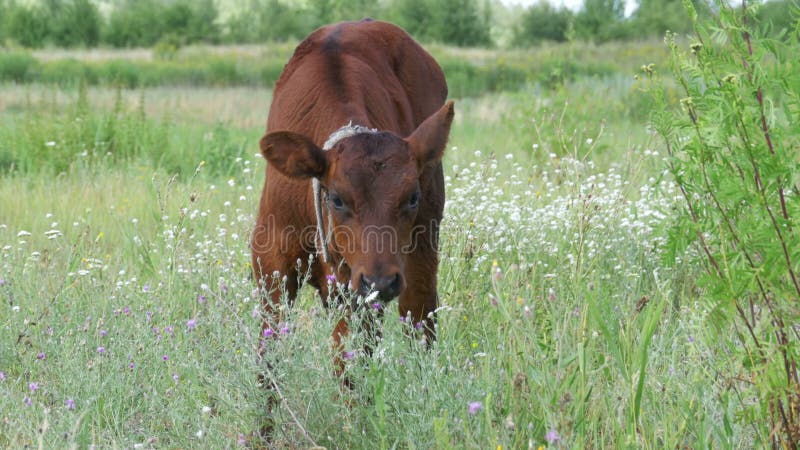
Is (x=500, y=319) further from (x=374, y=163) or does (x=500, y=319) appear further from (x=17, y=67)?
(x=17, y=67)

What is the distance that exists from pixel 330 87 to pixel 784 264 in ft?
7.41

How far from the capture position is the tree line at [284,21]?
2789 centimetres

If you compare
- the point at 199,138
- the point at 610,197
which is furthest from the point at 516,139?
the point at 610,197

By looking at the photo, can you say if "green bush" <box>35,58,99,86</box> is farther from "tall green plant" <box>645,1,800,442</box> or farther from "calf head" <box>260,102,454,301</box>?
"tall green plant" <box>645,1,800,442</box>

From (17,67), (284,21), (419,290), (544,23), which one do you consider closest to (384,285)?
(419,290)

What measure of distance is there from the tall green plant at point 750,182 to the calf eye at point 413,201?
1157 mm

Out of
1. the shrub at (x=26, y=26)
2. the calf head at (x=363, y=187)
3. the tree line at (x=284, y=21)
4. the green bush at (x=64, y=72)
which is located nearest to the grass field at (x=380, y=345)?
the calf head at (x=363, y=187)

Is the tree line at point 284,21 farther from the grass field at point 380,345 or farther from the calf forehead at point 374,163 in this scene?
the calf forehead at point 374,163

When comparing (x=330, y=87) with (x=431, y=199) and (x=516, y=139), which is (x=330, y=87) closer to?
(x=431, y=199)

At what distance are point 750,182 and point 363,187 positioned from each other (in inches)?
59.3

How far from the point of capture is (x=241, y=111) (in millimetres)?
16688

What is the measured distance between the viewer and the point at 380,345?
3373 mm

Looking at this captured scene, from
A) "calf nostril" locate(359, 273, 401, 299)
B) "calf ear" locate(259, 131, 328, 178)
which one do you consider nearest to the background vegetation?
"calf nostril" locate(359, 273, 401, 299)

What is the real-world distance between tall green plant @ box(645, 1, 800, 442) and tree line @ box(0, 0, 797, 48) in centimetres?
2511
